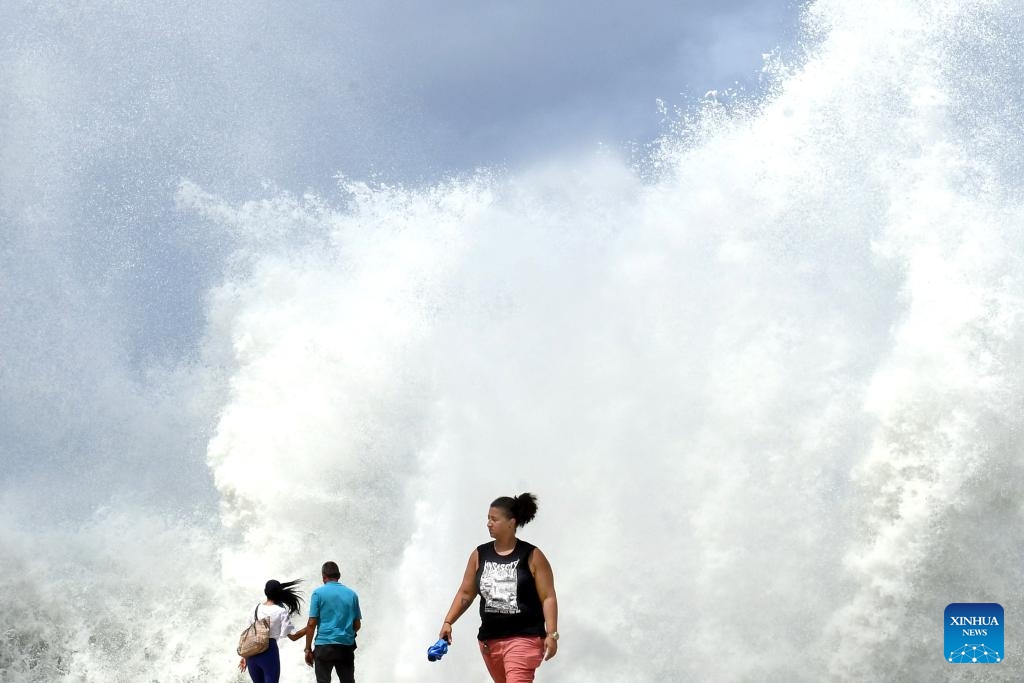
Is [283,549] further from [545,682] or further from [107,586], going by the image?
[107,586]

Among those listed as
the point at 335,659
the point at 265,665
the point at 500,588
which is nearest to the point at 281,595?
the point at 265,665

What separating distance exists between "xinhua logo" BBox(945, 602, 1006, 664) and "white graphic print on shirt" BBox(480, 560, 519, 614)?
32.8 ft

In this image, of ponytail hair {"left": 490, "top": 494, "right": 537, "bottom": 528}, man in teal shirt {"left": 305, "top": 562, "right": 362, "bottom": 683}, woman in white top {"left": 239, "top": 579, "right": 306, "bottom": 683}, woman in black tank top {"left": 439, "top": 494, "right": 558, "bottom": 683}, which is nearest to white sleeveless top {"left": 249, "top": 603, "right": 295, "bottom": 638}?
woman in white top {"left": 239, "top": 579, "right": 306, "bottom": 683}

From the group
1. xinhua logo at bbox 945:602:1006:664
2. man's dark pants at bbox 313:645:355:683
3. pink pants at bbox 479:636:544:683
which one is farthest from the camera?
xinhua logo at bbox 945:602:1006:664

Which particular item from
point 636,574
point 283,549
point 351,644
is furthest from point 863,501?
point 283,549

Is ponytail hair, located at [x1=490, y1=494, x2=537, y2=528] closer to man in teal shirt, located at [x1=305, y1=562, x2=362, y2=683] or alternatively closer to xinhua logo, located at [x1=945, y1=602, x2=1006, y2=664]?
Result: man in teal shirt, located at [x1=305, y1=562, x2=362, y2=683]

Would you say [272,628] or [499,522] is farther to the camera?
[272,628]

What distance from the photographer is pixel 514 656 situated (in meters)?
6.93

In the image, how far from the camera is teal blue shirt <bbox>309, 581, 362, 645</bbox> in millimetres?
10078

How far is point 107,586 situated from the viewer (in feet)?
87.8

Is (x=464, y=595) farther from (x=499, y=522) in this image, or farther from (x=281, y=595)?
(x=281, y=595)

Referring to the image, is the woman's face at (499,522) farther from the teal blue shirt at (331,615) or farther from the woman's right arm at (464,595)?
the teal blue shirt at (331,615)

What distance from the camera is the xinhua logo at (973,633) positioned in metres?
14.4

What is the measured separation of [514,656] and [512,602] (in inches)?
14.3
